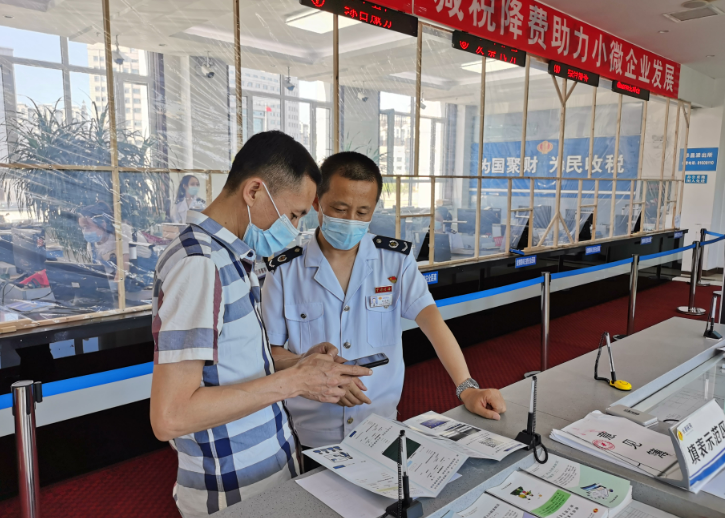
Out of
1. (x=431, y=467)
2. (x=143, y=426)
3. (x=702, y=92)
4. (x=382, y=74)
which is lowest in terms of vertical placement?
(x=143, y=426)

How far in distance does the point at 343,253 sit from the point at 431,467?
0.79 meters

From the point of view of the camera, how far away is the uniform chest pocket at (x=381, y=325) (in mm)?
1654

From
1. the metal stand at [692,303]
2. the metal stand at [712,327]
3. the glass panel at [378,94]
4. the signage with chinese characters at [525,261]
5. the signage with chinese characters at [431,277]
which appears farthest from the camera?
the metal stand at [692,303]

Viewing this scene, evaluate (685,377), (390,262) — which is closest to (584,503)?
(390,262)

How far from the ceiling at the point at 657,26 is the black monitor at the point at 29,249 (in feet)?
14.9

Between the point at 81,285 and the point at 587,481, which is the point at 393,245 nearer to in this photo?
the point at 587,481

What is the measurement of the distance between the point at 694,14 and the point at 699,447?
17.6 ft

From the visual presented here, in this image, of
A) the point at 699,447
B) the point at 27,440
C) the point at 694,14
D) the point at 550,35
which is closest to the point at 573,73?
the point at 550,35

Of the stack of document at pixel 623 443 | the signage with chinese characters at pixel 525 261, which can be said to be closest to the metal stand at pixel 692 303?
the signage with chinese characters at pixel 525 261

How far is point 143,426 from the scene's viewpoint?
2.79 meters

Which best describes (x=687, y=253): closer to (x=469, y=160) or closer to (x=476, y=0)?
(x=469, y=160)

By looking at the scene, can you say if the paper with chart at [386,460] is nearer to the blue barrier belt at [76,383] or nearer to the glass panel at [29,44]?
the blue barrier belt at [76,383]

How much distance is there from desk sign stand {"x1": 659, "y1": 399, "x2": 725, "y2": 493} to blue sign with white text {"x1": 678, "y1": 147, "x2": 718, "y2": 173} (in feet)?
27.1

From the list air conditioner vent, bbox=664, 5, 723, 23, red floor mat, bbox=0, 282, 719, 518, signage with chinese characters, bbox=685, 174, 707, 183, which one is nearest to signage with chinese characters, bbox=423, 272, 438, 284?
red floor mat, bbox=0, 282, 719, 518
